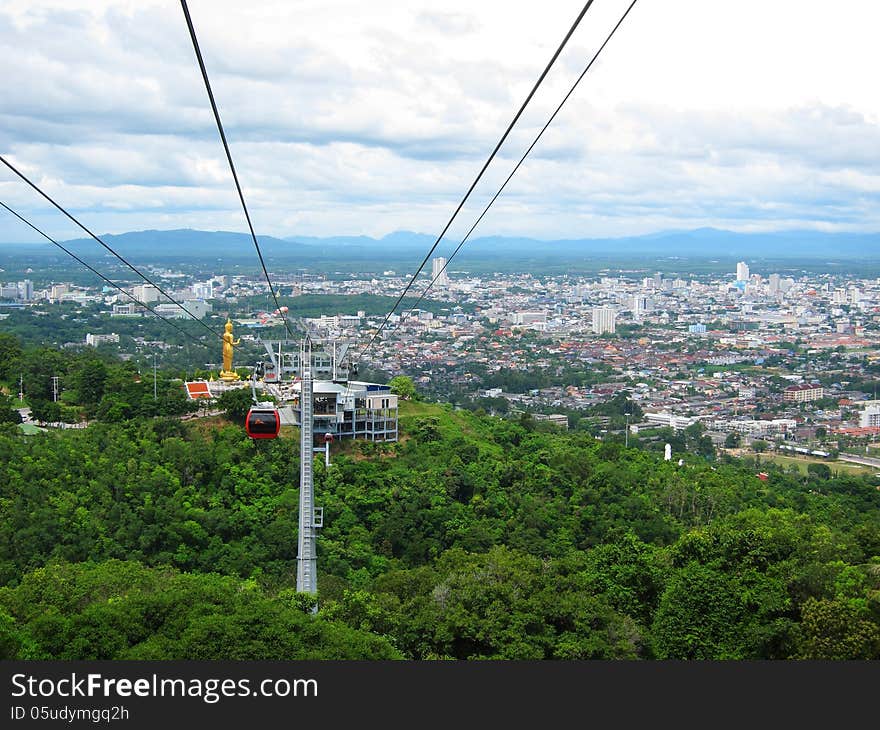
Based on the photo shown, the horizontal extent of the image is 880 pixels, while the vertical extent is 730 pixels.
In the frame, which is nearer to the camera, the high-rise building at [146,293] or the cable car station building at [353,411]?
the cable car station building at [353,411]

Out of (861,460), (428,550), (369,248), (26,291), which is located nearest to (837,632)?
(428,550)

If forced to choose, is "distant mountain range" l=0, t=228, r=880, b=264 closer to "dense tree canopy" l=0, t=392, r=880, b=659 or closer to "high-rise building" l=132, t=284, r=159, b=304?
"high-rise building" l=132, t=284, r=159, b=304

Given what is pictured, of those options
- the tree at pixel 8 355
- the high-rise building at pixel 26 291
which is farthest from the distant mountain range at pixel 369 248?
the tree at pixel 8 355

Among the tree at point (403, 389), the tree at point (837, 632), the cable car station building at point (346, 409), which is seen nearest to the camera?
the tree at point (837, 632)

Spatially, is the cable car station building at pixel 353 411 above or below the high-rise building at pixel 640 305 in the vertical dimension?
above

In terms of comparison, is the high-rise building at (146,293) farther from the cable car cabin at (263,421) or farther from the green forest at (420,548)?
the cable car cabin at (263,421)

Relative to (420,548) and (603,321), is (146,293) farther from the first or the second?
(420,548)

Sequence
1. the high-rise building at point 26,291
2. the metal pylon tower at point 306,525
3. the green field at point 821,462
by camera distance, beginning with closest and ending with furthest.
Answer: the metal pylon tower at point 306,525, the green field at point 821,462, the high-rise building at point 26,291
